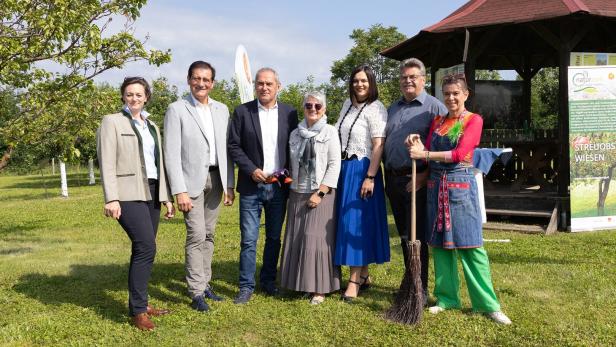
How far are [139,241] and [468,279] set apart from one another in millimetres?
2530

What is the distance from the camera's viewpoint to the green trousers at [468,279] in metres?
3.99

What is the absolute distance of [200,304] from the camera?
4.41 meters

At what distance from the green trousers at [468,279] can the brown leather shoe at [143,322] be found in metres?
2.29

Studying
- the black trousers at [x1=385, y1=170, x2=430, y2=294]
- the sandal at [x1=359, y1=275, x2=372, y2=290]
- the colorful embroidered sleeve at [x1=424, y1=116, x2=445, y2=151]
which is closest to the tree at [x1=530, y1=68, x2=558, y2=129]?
the sandal at [x1=359, y1=275, x2=372, y2=290]

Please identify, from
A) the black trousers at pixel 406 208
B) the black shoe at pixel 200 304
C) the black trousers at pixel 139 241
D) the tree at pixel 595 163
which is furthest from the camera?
the tree at pixel 595 163

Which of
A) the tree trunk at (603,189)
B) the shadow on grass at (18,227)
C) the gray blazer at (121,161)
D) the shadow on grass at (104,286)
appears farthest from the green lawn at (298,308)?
the shadow on grass at (18,227)

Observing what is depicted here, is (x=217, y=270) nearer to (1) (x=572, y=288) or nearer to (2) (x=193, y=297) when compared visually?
(2) (x=193, y=297)

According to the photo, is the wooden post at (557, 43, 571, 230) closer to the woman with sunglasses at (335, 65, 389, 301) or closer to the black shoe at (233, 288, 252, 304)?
the woman with sunglasses at (335, 65, 389, 301)

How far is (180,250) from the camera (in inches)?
291

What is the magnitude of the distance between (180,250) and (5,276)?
2189mm

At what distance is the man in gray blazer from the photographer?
4.14m

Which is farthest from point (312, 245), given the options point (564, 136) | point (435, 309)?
point (564, 136)

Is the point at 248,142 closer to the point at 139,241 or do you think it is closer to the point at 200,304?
the point at 139,241

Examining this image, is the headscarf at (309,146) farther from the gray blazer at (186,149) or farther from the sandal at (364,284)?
the sandal at (364,284)
